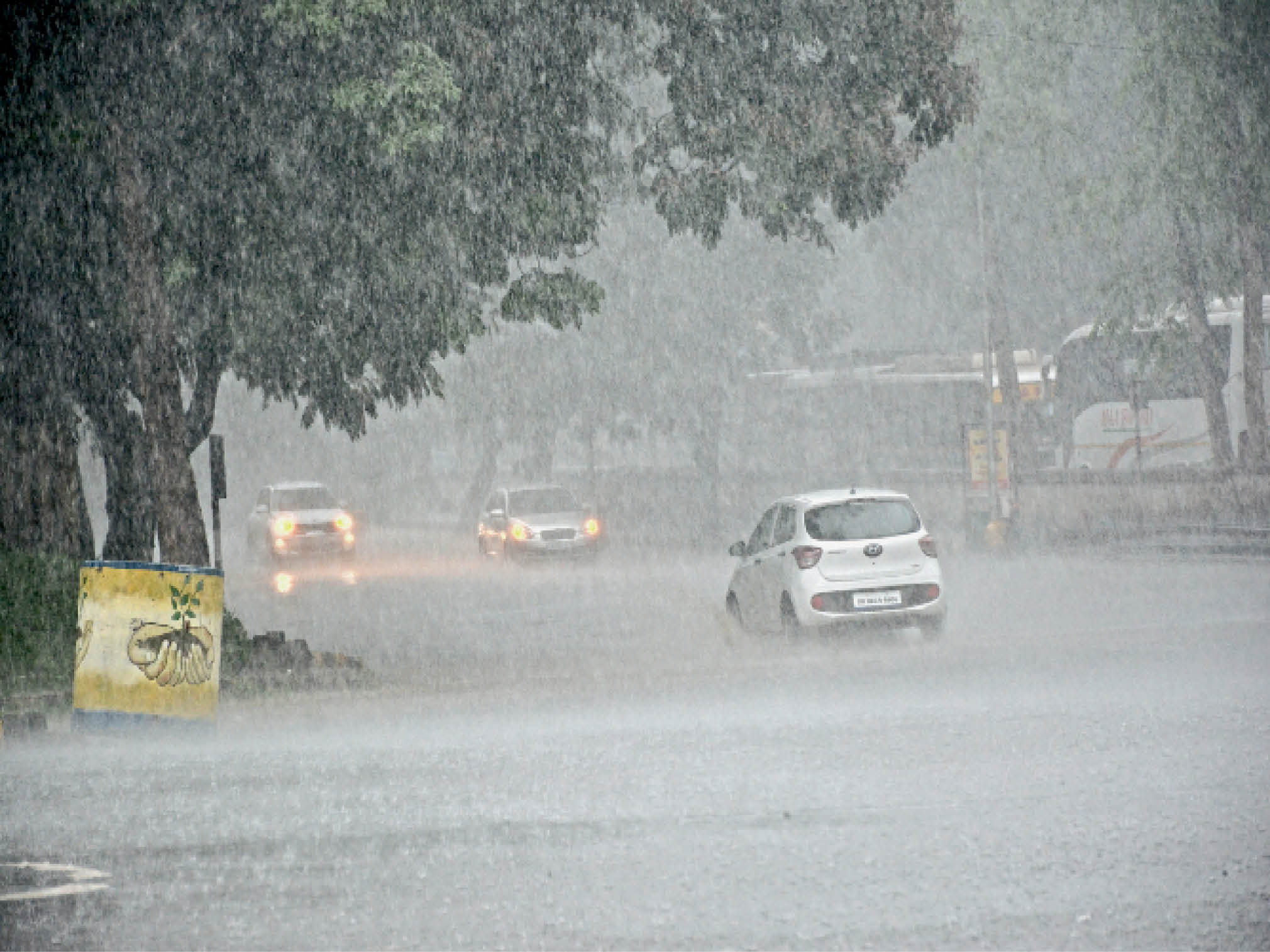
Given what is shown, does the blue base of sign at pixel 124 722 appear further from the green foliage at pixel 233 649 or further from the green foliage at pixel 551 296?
the green foliage at pixel 551 296

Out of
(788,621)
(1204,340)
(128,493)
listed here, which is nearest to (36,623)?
(128,493)

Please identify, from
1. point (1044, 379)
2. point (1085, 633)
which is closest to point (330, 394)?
point (1085, 633)

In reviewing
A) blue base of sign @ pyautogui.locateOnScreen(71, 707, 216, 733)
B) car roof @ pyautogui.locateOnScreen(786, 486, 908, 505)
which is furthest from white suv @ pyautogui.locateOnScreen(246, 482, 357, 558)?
blue base of sign @ pyautogui.locateOnScreen(71, 707, 216, 733)

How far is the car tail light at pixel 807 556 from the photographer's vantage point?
59.1ft

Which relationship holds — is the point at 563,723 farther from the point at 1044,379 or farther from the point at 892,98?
the point at 1044,379

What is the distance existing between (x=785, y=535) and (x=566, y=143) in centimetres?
458

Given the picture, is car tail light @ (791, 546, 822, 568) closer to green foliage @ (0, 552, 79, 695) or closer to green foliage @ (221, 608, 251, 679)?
green foliage @ (221, 608, 251, 679)

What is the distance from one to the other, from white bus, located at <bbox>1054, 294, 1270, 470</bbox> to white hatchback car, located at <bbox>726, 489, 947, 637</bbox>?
21752mm

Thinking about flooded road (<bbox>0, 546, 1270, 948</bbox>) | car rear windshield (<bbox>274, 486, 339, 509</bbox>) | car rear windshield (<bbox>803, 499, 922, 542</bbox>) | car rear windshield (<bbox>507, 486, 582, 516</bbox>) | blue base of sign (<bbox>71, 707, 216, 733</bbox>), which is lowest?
flooded road (<bbox>0, 546, 1270, 948</bbox>)

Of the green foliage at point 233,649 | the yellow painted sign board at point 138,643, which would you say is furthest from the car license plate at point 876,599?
the yellow painted sign board at point 138,643

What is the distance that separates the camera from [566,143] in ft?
56.7

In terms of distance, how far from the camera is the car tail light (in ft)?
59.1

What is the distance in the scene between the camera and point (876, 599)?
708 inches

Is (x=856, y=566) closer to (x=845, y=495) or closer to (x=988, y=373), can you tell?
(x=845, y=495)
